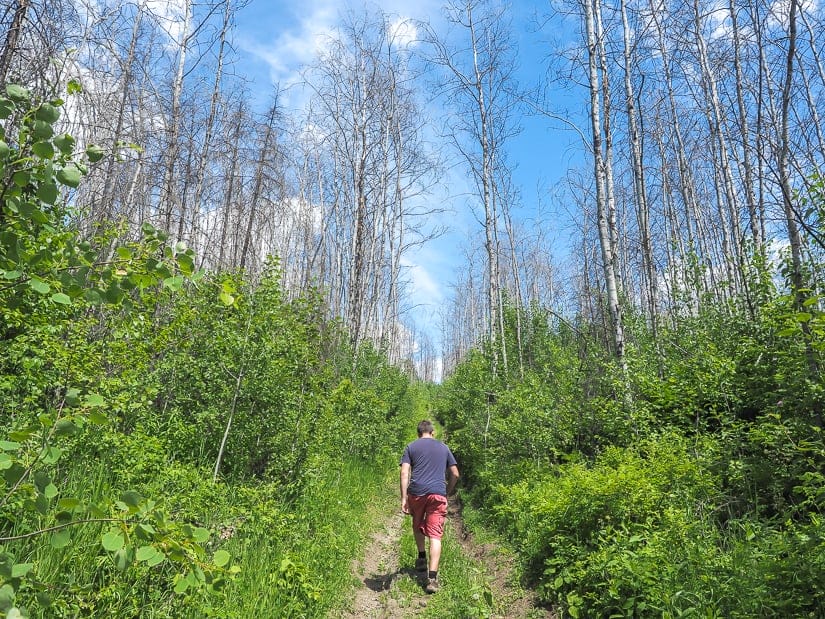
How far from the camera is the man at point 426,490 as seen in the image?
5355mm

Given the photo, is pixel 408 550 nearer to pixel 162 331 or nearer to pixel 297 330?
pixel 297 330

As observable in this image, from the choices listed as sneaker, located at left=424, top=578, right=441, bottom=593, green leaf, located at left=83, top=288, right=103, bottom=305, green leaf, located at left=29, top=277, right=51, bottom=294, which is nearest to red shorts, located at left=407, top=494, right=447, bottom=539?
sneaker, located at left=424, top=578, right=441, bottom=593

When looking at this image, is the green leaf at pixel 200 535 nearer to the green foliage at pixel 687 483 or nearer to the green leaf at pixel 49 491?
the green leaf at pixel 49 491

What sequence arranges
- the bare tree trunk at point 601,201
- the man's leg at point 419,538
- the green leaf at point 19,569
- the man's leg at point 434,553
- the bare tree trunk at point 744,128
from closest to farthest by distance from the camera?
the green leaf at point 19,569 → the man's leg at point 434,553 → the man's leg at point 419,538 → the bare tree trunk at point 601,201 → the bare tree trunk at point 744,128

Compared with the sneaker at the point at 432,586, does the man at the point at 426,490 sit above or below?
above

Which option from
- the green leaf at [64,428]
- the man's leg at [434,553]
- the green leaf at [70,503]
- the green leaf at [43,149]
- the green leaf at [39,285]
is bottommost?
the man's leg at [434,553]

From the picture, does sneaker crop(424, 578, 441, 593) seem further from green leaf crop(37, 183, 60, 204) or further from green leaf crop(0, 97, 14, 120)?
green leaf crop(0, 97, 14, 120)

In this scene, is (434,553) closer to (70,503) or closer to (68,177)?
(70,503)

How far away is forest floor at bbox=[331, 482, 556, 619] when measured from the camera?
4469 mm

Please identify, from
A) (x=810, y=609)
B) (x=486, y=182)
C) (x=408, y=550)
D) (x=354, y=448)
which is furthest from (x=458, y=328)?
(x=810, y=609)

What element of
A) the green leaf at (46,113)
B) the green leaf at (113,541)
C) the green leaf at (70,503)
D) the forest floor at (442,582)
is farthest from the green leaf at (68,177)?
the forest floor at (442,582)

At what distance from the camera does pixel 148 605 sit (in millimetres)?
2902

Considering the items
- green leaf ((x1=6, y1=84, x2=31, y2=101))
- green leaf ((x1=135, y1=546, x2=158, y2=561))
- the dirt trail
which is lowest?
the dirt trail

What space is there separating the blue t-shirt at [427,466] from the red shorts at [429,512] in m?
0.07
